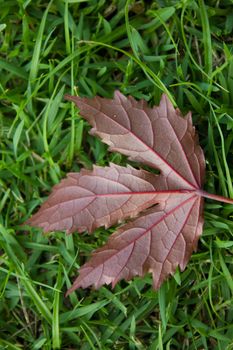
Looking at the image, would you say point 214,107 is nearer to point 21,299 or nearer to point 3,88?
point 3,88

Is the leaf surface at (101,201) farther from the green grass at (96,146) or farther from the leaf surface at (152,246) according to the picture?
the green grass at (96,146)

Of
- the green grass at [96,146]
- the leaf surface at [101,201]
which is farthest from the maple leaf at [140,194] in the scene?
the green grass at [96,146]

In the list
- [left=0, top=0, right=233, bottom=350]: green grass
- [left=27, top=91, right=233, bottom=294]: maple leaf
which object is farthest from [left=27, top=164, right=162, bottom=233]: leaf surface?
[left=0, top=0, right=233, bottom=350]: green grass

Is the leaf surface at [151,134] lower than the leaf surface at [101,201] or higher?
higher

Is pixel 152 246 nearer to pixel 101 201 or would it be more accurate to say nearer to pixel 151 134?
pixel 101 201

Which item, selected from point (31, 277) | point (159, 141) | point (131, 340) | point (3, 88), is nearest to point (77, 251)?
point (31, 277)

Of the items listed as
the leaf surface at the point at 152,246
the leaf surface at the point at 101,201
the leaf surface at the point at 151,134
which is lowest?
the leaf surface at the point at 152,246

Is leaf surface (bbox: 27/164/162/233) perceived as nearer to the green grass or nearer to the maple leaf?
the maple leaf
